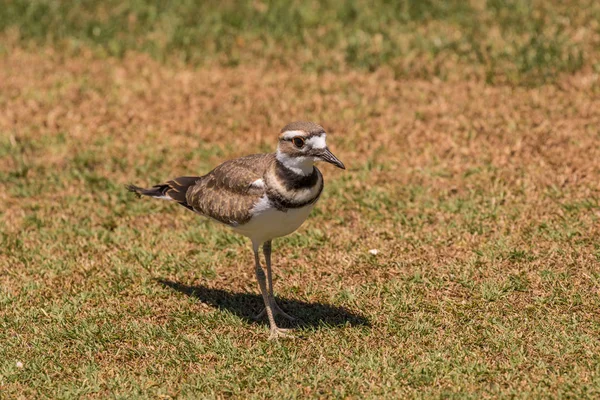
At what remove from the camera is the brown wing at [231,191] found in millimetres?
7098

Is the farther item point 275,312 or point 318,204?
point 318,204

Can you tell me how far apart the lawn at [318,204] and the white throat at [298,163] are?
1409mm

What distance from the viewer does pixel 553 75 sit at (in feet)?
38.8

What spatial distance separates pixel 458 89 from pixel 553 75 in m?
1.29

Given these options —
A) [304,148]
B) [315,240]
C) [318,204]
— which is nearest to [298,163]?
[304,148]

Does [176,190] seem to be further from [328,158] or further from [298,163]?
[328,158]

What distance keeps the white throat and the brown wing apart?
22 centimetres

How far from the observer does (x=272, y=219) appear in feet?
22.7

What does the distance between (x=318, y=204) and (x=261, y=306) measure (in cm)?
204

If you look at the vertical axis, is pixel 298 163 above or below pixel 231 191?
above

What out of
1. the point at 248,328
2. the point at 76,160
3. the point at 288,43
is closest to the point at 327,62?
the point at 288,43

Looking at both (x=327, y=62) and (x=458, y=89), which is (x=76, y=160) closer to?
(x=327, y=62)

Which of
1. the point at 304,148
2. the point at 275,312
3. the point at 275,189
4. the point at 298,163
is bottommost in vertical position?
the point at 275,312

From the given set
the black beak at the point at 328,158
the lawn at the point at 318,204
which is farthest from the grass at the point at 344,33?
the black beak at the point at 328,158
